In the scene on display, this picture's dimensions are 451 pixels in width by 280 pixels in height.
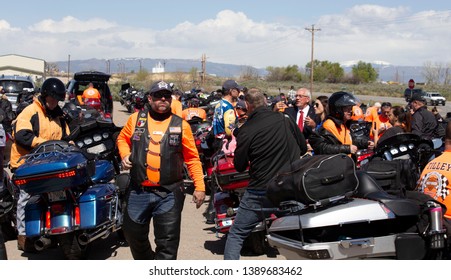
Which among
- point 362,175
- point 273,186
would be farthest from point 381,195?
point 273,186

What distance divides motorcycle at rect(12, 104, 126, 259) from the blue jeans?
4.90 feet

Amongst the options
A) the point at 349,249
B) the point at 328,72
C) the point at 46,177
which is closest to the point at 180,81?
the point at 328,72

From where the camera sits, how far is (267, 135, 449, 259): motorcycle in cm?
420

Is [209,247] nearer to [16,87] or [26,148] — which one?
[26,148]

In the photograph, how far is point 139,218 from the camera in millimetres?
5305

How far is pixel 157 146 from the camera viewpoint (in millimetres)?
5234

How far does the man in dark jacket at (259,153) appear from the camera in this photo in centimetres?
554

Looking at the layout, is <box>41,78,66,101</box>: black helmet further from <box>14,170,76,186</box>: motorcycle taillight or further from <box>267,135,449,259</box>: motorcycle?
<box>267,135,449,259</box>: motorcycle

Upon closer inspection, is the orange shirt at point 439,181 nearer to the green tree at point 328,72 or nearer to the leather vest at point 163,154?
the leather vest at point 163,154

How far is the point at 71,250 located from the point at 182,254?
1.35 m

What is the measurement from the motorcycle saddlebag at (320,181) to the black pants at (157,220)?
114 cm

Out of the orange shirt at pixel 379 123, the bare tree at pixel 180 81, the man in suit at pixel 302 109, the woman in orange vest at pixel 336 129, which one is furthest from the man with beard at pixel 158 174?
the bare tree at pixel 180 81

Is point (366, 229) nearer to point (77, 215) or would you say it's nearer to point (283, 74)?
point (77, 215)

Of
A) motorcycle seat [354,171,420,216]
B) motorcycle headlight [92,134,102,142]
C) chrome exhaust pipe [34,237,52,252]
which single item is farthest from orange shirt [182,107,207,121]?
motorcycle seat [354,171,420,216]
